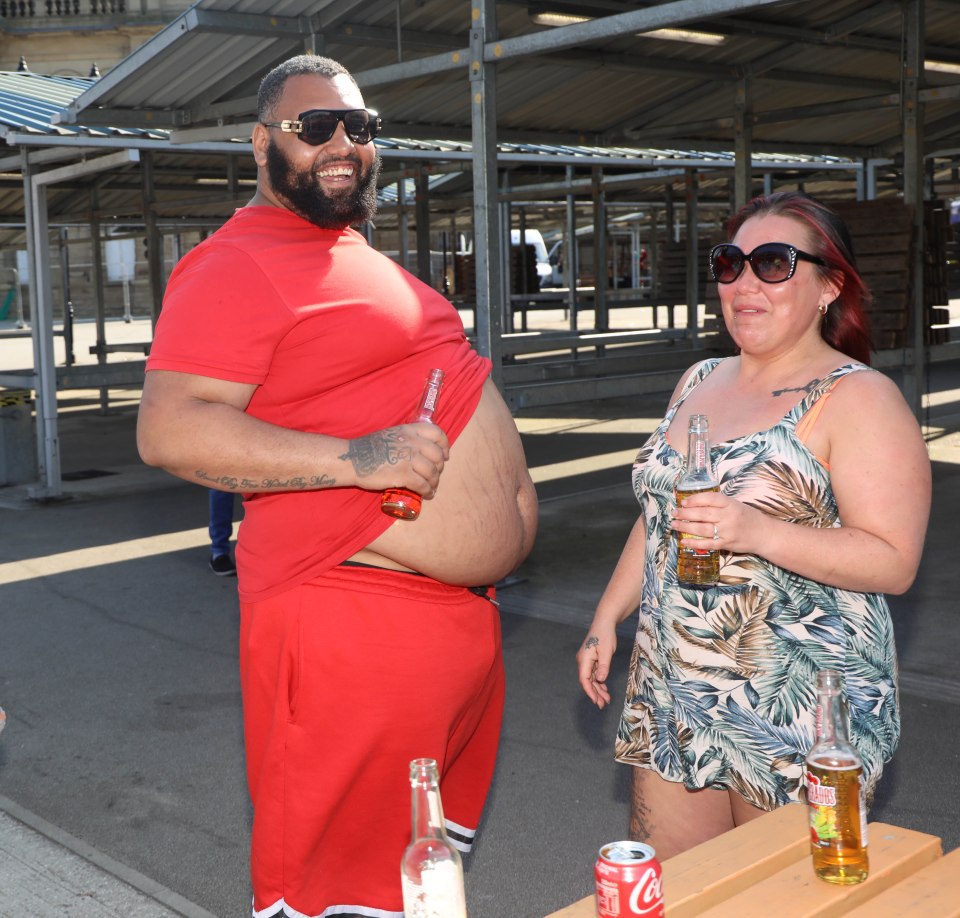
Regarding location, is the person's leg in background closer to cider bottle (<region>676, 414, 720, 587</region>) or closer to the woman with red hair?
the woman with red hair

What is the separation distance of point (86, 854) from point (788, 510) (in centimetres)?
256

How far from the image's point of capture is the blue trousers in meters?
7.28

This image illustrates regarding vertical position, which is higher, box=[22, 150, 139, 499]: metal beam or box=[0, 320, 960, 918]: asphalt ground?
box=[22, 150, 139, 499]: metal beam

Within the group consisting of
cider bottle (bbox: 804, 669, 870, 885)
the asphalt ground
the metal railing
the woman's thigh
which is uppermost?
the metal railing

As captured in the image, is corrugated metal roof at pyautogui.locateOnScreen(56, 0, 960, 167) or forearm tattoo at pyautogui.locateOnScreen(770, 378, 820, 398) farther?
corrugated metal roof at pyautogui.locateOnScreen(56, 0, 960, 167)

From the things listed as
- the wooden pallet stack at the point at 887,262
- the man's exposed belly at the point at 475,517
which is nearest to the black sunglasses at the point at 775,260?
the man's exposed belly at the point at 475,517

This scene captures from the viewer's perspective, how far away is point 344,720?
229cm

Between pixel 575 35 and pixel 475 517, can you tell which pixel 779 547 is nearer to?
pixel 475 517

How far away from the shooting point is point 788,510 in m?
2.34

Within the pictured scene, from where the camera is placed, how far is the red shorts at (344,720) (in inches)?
89.9

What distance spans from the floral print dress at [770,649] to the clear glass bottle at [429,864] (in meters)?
0.93

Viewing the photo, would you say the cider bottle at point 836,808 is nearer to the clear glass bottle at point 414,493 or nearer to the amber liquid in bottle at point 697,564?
the amber liquid in bottle at point 697,564

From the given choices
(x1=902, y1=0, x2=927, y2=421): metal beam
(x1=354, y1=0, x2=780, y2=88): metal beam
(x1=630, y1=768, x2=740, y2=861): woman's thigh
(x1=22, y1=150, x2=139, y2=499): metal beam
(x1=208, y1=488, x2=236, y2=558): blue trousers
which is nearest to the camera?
(x1=630, y1=768, x2=740, y2=861): woman's thigh

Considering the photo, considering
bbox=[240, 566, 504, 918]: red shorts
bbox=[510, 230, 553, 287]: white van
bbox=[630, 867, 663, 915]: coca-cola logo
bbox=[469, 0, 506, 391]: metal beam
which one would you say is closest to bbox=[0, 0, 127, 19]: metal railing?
bbox=[510, 230, 553, 287]: white van
